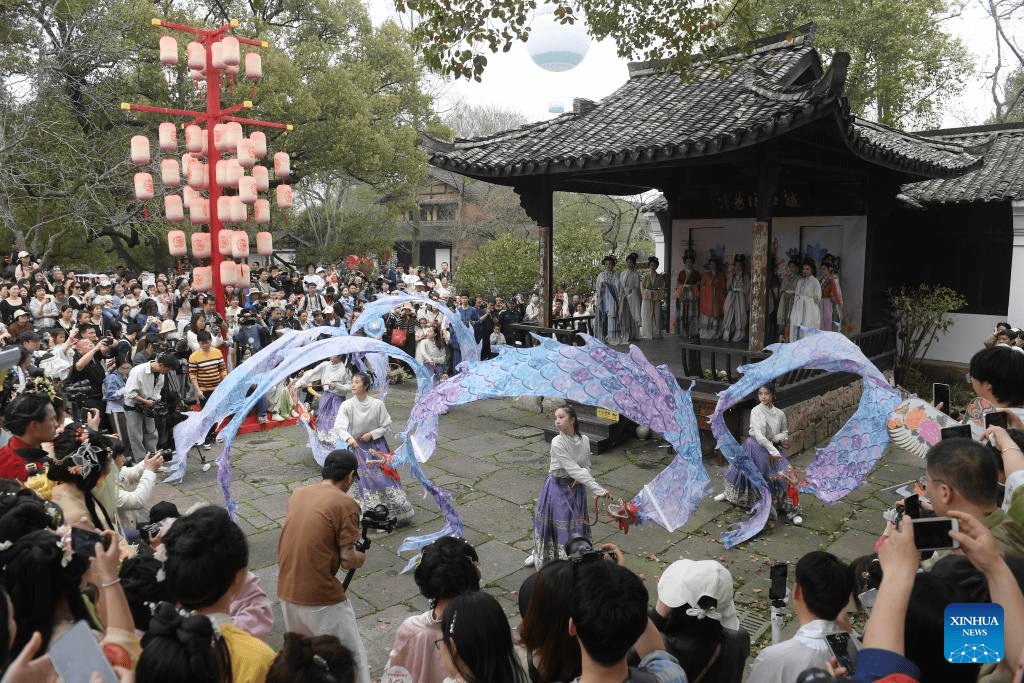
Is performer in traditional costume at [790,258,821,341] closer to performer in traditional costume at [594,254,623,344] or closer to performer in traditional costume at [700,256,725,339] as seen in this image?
performer in traditional costume at [700,256,725,339]

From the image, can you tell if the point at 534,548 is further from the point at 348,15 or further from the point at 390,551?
the point at 348,15

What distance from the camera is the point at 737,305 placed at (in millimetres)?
12391

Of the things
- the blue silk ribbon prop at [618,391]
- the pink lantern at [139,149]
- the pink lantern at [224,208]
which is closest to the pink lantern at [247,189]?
the pink lantern at [224,208]

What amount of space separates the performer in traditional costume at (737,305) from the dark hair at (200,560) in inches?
428

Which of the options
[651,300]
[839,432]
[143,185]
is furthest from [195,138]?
[839,432]

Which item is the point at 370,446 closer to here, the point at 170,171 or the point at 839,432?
the point at 839,432

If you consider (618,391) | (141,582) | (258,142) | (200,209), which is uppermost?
(258,142)

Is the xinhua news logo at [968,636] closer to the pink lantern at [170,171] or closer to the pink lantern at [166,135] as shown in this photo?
the pink lantern at [170,171]

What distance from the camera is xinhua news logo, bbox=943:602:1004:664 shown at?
2.11 meters

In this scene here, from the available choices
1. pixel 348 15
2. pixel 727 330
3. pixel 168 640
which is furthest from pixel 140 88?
pixel 168 640

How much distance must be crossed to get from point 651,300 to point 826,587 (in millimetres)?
10464

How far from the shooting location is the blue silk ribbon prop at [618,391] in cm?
565

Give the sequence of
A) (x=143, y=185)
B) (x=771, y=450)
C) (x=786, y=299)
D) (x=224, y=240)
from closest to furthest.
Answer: (x=771, y=450) < (x=786, y=299) < (x=224, y=240) < (x=143, y=185)

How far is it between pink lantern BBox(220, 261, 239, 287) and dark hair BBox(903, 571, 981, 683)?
1259cm
